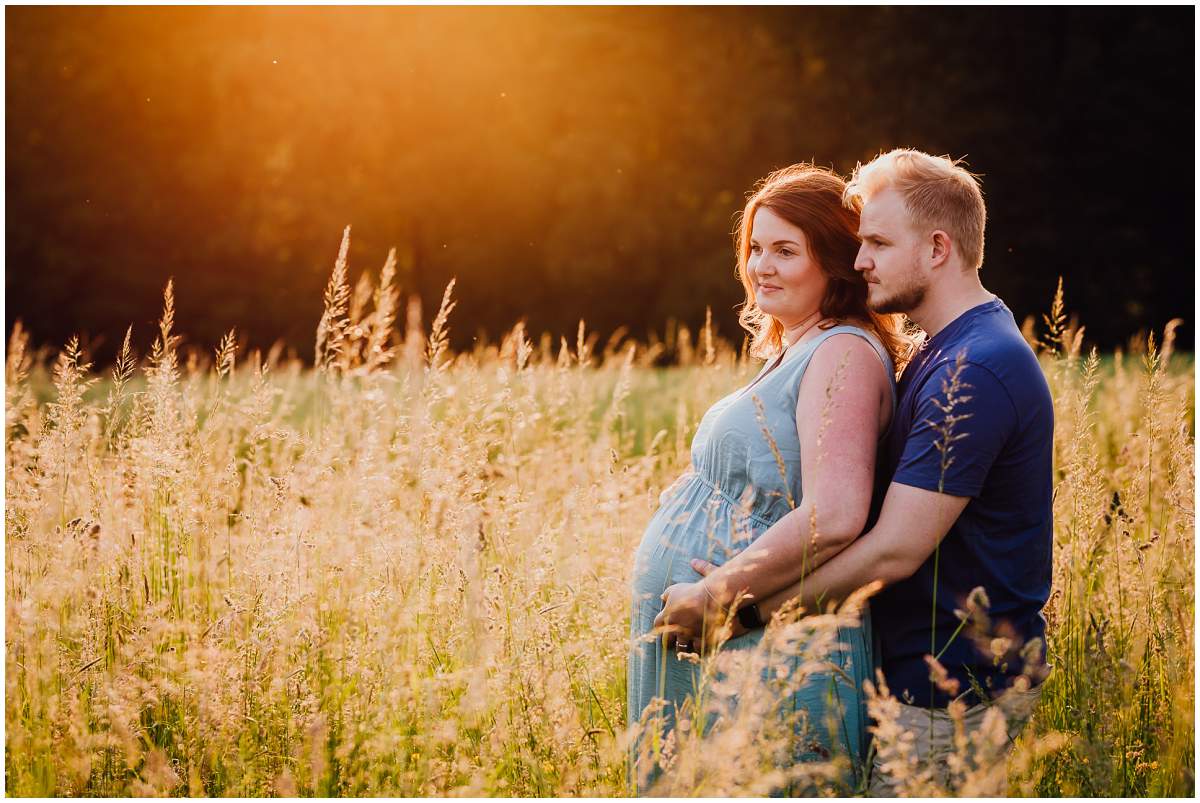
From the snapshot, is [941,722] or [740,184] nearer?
[941,722]

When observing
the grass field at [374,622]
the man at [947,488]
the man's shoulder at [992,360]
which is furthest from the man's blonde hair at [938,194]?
the grass field at [374,622]

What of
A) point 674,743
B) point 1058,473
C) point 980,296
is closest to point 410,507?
point 674,743

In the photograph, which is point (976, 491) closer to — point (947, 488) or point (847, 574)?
point (947, 488)

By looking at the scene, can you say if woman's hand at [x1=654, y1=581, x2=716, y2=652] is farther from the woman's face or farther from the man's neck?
the man's neck

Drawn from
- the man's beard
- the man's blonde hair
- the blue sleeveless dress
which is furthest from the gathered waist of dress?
the man's blonde hair

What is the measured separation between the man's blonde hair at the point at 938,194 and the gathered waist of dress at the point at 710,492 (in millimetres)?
819

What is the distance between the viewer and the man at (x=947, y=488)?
2.24 m

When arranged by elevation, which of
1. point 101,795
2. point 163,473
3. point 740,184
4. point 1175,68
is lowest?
point 101,795

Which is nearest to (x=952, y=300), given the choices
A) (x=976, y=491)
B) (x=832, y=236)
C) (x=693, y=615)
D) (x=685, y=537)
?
(x=832, y=236)

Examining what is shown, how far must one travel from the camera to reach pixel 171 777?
8.38 feet

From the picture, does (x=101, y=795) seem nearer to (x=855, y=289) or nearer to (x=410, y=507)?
(x=410, y=507)

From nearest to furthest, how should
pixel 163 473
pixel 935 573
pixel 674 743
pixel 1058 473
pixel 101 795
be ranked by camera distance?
pixel 935 573 < pixel 674 743 < pixel 101 795 < pixel 163 473 < pixel 1058 473

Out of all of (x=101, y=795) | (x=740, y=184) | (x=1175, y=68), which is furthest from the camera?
(x=740, y=184)

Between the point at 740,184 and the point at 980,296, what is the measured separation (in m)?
22.8
